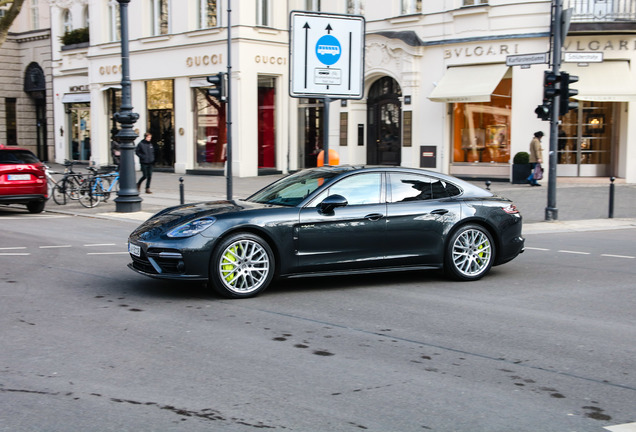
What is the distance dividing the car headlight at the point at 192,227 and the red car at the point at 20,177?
10.7 meters

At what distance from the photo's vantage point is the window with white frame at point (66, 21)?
38694 mm

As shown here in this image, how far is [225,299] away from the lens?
315 inches

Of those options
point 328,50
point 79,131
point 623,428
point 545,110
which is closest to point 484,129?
point 545,110

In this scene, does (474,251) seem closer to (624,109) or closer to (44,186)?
(44,186)

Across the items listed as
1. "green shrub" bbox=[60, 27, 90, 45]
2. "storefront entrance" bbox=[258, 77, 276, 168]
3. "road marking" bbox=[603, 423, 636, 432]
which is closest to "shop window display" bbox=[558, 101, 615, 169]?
"storefront entrance" bbox=[258, 77, 276, 168]

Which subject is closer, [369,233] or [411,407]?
[411,407]

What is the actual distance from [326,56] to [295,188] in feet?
18.9

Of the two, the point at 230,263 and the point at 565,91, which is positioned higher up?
the point at 565,91

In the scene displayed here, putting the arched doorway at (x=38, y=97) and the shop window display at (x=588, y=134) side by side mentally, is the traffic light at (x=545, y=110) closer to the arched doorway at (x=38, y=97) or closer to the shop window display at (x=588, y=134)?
the shop window display at (x=588, y=134)

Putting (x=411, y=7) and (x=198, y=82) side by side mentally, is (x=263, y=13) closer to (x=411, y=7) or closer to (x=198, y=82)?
(x=198, y=82)

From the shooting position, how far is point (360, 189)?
877 centimetres

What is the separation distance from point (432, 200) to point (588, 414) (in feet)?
15.3

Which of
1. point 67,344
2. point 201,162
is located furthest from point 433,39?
point 67,344

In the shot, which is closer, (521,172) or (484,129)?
(521,172)
